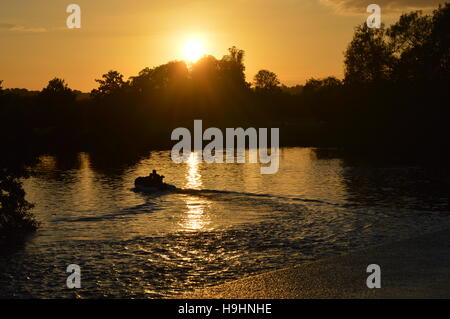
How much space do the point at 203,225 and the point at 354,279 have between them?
11.8 metres

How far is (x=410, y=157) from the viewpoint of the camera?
65.5 m

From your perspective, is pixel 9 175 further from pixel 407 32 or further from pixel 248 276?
pixel 407 32

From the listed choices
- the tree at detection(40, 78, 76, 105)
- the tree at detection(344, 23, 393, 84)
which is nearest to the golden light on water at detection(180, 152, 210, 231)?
the tree at detection(344, 23, 393, 84)

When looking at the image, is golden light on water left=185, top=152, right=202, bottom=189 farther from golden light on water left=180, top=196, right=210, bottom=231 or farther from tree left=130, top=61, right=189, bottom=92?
tree left=130, top=61, right=189, bottom=92

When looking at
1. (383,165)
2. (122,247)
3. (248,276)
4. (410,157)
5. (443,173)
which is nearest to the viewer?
(248,276)

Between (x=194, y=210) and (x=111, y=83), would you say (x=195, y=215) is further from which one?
(x=111, y=83)

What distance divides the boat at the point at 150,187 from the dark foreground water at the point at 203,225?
0.89 metres

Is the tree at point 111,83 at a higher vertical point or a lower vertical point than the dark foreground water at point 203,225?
higher

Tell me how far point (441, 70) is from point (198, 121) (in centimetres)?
7932

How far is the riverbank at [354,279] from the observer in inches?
578

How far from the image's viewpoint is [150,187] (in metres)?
39.5

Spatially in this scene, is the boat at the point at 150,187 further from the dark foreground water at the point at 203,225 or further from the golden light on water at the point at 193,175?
the golden light on water at the point at 193,175

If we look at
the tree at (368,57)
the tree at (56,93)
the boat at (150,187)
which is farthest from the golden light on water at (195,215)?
the tree at (56,93)

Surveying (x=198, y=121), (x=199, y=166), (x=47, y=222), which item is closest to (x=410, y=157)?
(x=199, y=166)
